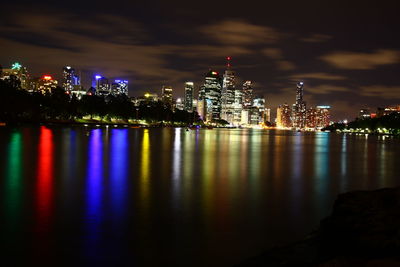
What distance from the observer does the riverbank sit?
7789mm

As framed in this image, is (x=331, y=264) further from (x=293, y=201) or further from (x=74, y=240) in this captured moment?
(x=293, y=201)

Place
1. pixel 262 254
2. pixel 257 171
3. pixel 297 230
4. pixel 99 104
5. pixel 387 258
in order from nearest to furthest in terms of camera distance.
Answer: pixel 387 258, pixel 262 254, pixel 297 230, pixel 257 171, pixel 99 104

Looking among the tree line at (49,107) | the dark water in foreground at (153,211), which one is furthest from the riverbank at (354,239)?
the tree line at (49,107)

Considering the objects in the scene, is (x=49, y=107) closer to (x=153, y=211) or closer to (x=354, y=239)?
(x=153, y=211)

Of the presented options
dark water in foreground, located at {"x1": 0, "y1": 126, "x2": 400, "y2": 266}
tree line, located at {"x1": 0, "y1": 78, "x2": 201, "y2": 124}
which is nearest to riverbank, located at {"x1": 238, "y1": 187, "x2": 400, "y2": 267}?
dark water in foreground, located at {"x1": 0, "y1": 126, "x2": 400, "y2": 266}

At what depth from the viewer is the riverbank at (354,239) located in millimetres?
7789

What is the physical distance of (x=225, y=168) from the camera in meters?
30.8

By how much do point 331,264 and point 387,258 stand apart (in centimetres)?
99

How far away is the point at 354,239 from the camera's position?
332 inches

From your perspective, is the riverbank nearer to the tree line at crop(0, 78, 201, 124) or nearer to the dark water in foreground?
the dark water in foreground

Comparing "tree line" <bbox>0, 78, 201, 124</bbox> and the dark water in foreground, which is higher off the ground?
"tree line" <bbox>0, 78, 201, 124</bbox>

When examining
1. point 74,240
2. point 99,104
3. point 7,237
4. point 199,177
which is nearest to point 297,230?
point 74,240

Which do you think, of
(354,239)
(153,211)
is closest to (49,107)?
(153,211)

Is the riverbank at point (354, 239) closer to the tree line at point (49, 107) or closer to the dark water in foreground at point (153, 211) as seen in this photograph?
the dark water in foreground at point (153, 211)
